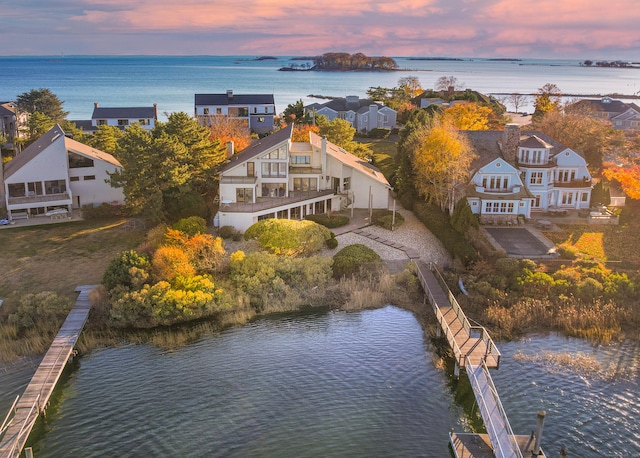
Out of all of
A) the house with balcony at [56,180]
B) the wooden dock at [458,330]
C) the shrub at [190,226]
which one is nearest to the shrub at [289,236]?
the shrub at [190,226]

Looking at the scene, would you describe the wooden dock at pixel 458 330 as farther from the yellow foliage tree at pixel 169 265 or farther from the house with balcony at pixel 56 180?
the house with balcony at pixel 56 180

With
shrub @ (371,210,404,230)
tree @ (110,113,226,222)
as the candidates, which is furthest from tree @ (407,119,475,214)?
tree @ (110,113,226,222)

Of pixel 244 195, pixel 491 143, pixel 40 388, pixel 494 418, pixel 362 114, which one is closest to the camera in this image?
pixel 494 418

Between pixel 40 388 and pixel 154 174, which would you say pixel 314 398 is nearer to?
pixel 40 388

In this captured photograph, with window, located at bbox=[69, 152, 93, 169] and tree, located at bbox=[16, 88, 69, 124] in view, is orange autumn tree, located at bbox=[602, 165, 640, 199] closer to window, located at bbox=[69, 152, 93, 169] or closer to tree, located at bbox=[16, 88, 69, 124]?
window, located at bbox=[69, 152, 93, 169]

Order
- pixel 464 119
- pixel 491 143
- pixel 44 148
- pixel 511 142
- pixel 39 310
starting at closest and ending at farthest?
1. pixel 39 310
2. pixel 44 148
3. pixel 511 142
4. pixel 491 143
5. pixel 464 119

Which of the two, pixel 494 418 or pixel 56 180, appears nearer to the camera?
pixel 494 418

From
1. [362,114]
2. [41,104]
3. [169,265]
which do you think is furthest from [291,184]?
[41,104]

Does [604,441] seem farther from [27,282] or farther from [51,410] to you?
[27,282]
